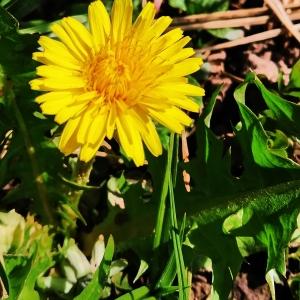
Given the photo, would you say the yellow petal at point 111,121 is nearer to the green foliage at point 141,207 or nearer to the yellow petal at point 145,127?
the yellow petal at point 145,127

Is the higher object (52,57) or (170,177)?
(52,57)

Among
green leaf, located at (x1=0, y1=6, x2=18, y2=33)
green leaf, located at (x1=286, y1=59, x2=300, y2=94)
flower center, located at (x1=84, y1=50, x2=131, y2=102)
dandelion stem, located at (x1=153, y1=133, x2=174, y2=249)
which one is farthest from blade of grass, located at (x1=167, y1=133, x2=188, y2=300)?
green leaf, located at (x1=286, y1=59, x2=300, y2=94)

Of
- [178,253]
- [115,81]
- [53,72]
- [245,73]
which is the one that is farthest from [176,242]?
[245,73]

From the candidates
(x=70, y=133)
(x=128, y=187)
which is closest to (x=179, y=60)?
(x=70, y=133)

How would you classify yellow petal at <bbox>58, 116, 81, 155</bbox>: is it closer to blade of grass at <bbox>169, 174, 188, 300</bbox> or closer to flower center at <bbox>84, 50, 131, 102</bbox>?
flower center at <bbox>84, 50, 131, 102</bbox>

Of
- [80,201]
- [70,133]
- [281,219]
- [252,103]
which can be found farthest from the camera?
[252,103]

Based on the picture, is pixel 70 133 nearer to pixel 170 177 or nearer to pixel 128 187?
pixel 170 177

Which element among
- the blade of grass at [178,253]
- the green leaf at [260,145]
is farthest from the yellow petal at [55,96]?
the green leaf at [260,145]

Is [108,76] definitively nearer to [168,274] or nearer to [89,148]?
[89,148]

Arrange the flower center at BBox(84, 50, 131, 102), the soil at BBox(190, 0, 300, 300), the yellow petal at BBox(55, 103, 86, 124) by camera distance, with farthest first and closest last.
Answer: the soil at BBox(190, 0, 300, 300)
the flower center at BBox(84, 50, 131, 102)
the yellow petal at BBox(55, 103, 86, 124)
